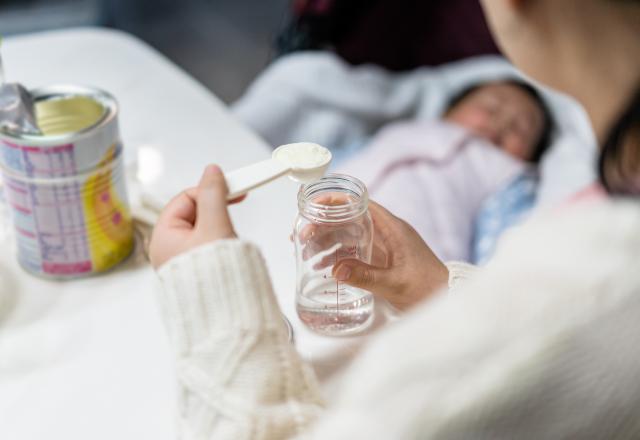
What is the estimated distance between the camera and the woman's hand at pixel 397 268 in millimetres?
637

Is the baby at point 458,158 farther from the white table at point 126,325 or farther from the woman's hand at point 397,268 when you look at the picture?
the woman's hand at point 397,268

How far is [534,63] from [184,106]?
0.57m

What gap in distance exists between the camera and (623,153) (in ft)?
1.46

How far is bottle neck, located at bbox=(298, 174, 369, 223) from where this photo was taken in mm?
640

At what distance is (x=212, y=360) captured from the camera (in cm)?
51

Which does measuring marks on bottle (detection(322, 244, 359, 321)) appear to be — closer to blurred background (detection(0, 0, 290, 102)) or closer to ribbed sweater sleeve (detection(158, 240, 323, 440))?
ribbed sweater sleeve (detection(158, 240, 323, 440))

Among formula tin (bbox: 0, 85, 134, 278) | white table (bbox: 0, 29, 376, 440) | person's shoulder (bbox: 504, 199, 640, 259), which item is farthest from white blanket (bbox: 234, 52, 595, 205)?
person's shoulder (bbox: 504, 199, 640, 259)

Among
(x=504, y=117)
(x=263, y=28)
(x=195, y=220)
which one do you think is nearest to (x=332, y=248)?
(x=195, y=220)

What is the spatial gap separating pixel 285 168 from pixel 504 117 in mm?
1101

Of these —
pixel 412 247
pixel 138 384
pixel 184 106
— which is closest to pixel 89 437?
pixel 138 384

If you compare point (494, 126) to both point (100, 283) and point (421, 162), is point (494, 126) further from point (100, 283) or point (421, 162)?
point (100, 283)

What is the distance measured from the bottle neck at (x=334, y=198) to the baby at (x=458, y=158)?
536 millimetres

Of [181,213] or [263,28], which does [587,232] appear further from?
[263,28]

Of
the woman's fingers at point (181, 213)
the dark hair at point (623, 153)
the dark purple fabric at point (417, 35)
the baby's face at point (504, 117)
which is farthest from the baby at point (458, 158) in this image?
the dark hair at point (623, 153)
